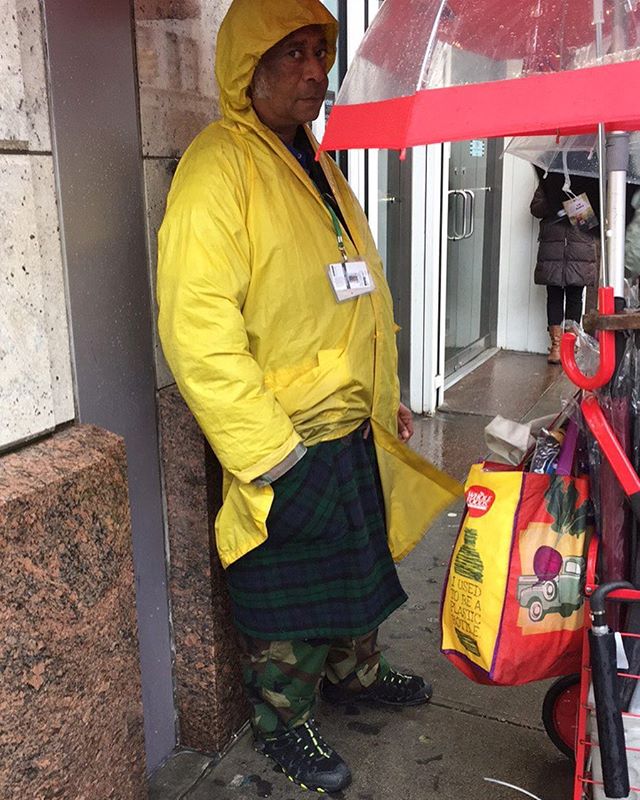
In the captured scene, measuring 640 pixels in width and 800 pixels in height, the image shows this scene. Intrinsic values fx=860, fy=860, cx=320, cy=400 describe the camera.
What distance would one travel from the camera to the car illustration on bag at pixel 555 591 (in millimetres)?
1859

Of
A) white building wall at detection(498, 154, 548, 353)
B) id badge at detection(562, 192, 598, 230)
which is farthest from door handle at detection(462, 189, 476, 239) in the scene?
id badge at detection(562, 192, 598, 230)

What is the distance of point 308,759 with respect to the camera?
253 centimetres

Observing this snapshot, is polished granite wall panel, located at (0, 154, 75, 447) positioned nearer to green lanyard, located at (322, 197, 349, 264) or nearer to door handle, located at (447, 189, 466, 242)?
green lanyard, located at (322, 197, 349, 264)

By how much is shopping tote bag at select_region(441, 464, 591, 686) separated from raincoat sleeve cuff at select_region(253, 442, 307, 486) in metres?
0.48

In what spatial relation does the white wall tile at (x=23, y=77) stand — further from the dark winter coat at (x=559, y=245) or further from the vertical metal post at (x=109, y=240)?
the dark winter coat at (x=559, y=245)

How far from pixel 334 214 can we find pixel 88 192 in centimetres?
70

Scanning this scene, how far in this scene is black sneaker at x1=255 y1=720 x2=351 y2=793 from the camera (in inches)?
97.9

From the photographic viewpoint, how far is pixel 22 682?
1759 mm

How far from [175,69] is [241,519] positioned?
4.05 feet

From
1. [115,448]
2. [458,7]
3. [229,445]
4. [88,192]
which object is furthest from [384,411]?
[458,7]

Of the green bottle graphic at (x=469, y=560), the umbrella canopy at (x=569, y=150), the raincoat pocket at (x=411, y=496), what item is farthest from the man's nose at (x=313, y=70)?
the green bottle graphic at (x=469, y=560)

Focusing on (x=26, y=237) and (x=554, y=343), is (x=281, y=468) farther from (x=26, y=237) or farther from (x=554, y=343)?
(x=554, y=343)

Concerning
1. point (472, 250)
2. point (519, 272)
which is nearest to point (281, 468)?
point (472, 250)

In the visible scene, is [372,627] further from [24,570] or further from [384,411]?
[24,570]
